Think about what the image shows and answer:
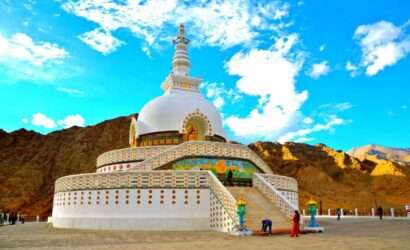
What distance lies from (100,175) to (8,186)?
57453 mm

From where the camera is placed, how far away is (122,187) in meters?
19.6

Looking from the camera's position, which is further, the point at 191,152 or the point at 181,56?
the point at 181,56

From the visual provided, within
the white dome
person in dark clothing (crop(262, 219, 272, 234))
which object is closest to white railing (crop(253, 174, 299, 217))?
person in dark clothing (crop(262, 219, 272, 234))

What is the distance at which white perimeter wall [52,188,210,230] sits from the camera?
18.9 metres

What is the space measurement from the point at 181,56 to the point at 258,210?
740 inches

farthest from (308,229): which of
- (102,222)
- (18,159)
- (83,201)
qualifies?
(18,159)

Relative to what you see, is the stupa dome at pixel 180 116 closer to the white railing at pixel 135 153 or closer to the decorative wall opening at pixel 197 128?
the decorative wall opening at pixel 197 128

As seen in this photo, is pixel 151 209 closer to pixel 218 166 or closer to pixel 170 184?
pixel 170 184

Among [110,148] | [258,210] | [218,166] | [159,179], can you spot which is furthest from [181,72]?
[110,148]

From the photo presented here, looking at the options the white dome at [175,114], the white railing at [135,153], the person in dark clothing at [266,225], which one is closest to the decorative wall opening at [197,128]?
the white dome at [175,114]

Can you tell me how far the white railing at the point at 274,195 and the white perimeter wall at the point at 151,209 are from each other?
3.17m

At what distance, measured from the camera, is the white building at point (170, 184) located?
18.9 m

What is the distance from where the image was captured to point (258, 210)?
18156 mm

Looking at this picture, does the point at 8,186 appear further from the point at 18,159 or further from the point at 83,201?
the point at 83,201
